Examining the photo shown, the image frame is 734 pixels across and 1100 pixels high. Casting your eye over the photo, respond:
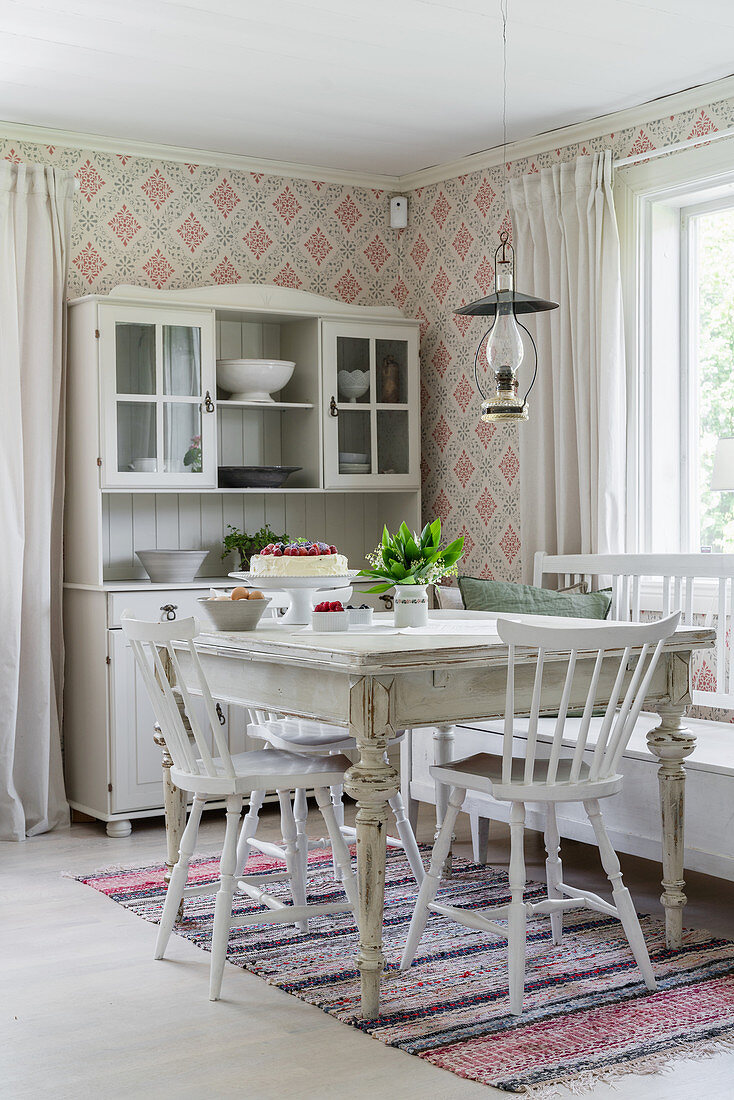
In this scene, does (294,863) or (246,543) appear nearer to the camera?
(294,863)

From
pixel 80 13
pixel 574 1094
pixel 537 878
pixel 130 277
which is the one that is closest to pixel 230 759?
pixel 574 1094

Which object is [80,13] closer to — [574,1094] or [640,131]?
[640,131]

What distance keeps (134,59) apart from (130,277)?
3.63ft

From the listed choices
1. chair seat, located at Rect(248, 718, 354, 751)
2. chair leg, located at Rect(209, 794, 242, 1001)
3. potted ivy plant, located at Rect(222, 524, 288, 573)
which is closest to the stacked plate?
potted ivy plant, located at Rect(222, 524, 288, 573)

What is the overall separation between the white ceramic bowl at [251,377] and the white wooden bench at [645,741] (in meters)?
1.25

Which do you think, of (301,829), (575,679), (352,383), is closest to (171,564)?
(352,383)

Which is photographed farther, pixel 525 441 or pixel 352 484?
pixel 352 484

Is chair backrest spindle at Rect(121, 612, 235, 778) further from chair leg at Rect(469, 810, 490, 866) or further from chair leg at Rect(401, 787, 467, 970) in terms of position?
chair leg at Rect(469, 810, 490, 866)

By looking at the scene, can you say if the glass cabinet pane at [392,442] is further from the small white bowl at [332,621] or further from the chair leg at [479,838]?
the small white bowl at [332,621]

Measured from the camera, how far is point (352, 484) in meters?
5.22

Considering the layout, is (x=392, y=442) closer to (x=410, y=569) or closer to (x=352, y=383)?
(x=352, y=383)

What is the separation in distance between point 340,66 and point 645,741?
92.6 inches

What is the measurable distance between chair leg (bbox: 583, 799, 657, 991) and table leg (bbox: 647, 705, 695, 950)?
0.93ft

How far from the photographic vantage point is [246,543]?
5.08m
